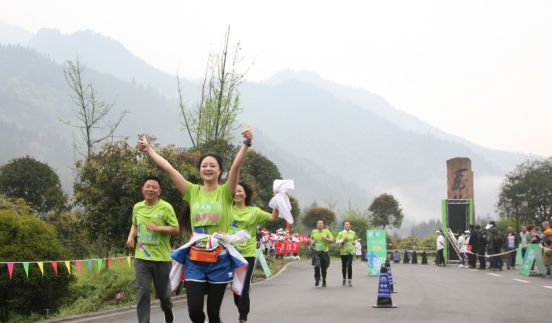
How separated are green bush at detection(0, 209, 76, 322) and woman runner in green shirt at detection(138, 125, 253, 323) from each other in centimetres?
619

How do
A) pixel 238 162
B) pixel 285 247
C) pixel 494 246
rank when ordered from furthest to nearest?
pixel 285 247, pixel 494 246, pixel 238 162

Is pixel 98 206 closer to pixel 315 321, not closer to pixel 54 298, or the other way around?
pixel 54 298

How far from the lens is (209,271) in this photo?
14.8 feet

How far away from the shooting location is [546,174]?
44.5 metres

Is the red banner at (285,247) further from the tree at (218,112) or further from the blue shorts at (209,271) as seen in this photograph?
the blue shorts at (209,271)

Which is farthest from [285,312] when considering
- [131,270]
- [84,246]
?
[84,246]

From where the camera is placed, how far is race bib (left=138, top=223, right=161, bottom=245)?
6.34 m

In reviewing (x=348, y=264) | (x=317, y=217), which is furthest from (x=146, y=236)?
(x=317, y=217)

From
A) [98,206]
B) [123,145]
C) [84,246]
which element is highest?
[123,145]

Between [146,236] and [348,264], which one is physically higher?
[146,236]

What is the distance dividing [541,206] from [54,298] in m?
44.9

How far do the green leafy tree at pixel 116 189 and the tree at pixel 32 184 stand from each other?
1038 centimetres

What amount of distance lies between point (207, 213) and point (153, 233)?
6.88 feet

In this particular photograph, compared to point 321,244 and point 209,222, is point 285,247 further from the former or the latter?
point 209,222
